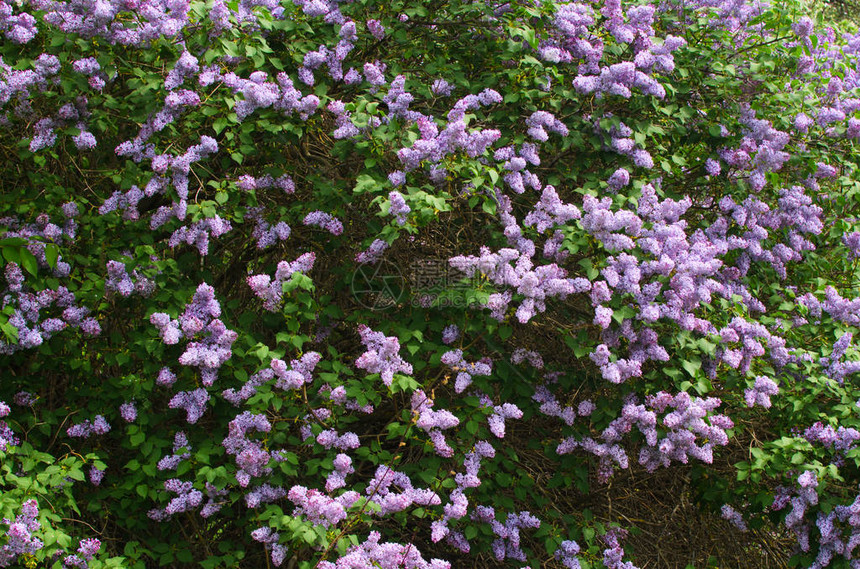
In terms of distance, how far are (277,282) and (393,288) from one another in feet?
1.96

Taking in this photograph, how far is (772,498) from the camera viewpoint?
3.48 m

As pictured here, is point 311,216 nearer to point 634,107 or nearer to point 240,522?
point 240,522

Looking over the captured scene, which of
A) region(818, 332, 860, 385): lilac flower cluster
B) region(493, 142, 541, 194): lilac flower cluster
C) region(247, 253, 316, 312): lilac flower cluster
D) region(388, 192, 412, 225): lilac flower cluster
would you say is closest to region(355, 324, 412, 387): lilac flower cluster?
region(247, 253, 316, 312): lilac flower cluster

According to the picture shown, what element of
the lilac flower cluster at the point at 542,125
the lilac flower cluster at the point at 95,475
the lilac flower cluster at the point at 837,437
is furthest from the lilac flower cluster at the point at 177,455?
the lilac flower cluster at the point at 837,437

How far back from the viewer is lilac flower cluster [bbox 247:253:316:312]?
10.5 feet

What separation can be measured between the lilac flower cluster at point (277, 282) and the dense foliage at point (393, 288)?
0.07 ft

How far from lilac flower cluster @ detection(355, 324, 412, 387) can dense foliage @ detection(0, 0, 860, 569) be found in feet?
0.03

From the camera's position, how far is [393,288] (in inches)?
144

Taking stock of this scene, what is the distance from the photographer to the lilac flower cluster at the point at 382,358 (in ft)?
10.1

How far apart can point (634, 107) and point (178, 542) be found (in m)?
2.70

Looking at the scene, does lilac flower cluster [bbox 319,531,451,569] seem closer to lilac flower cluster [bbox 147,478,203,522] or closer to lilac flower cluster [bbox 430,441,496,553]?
lilac flower cluster [bbox 430,441,496,553]

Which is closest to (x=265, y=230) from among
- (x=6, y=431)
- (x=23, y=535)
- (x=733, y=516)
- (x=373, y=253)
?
(x=373, y=253)

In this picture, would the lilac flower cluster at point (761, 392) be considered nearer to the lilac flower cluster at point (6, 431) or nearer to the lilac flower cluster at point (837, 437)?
the lilac flower cluster at point (837, 437)

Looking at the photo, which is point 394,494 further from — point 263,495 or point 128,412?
point 128,412
